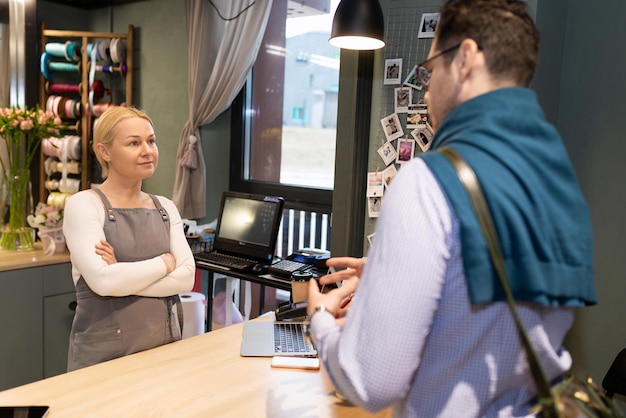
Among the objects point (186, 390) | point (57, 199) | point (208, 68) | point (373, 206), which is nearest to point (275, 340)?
point (186, 390)

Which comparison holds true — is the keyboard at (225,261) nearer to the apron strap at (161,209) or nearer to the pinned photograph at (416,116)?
the apron strap at (161,209)

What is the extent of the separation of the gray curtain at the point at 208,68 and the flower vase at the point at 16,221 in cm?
99

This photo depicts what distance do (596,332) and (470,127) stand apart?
207 centimetres

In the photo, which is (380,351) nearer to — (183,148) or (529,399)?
(529,399)

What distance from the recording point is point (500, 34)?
90cm

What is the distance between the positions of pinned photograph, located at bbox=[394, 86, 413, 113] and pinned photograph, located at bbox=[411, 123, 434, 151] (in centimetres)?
12

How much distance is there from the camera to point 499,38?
2.95ft

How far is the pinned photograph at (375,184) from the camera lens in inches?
111

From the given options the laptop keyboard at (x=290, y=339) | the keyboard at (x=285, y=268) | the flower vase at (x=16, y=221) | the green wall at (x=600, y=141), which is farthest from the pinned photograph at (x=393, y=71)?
the flower vase at (x=16, y=221)

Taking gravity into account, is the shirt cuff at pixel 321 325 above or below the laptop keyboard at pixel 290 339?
above

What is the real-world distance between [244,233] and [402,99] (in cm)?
119

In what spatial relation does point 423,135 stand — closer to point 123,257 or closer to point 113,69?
point 123,257

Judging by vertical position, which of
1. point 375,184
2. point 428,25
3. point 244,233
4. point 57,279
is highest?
point 428,25

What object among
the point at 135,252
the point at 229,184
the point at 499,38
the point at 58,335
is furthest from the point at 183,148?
the point at 499,38
